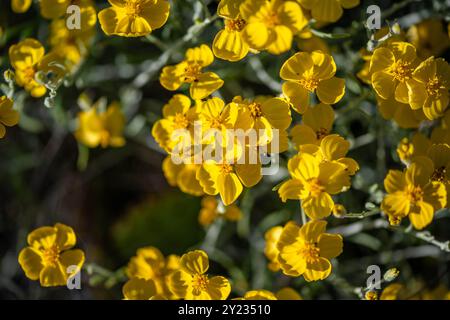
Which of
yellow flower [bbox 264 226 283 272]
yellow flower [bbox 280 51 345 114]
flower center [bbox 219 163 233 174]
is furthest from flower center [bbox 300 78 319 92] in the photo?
yellow flower [bbox 264 226 283 272]

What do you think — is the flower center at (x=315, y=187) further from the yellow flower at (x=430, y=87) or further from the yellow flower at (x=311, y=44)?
the yellow flower at (x=311, y=44)

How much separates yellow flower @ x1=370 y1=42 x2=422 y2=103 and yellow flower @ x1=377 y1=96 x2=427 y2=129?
0.09 meters

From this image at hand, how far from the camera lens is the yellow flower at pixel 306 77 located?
2.13m

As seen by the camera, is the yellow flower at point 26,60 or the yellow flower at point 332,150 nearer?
the yellow flower at point 332,150

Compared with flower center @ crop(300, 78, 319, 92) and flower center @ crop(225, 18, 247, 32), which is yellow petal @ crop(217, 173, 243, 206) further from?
flower center @ crop(225, 18, 247, 32)

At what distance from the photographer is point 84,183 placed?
3.84m

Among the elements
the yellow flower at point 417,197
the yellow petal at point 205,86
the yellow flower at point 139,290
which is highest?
the yellow petal at point 205,86

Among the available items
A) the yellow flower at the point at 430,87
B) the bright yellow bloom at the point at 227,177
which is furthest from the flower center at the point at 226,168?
the yellow flower at the point at 430,87

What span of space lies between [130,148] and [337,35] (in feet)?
6.23

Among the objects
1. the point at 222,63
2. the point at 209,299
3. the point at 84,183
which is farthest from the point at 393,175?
the point at 84,183

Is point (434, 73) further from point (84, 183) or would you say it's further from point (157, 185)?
point (84, 183)

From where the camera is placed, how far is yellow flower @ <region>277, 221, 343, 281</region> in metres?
2.18

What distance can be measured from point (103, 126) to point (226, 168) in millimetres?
1101
